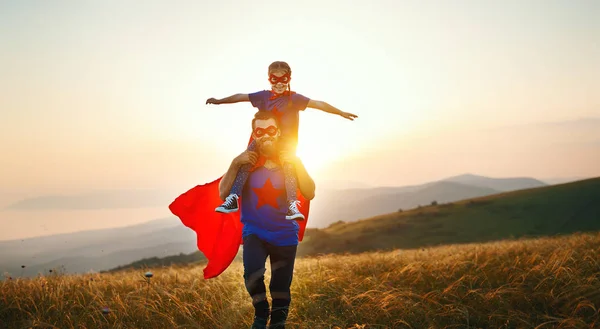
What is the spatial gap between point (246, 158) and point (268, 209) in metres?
0.62

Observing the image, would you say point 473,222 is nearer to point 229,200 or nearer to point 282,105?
point 282,105

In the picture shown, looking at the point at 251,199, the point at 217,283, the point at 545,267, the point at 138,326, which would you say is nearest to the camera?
the point at 251,199

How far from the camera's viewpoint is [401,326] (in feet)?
17.2

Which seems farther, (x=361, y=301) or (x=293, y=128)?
(x=361, y=301)

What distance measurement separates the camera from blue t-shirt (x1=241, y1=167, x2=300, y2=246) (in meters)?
5.08

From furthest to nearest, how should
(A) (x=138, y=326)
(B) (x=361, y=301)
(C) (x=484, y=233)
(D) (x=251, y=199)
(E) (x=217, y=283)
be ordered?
(C) (x=484, y=233), (E) (x=217, y=283), (B) (x=361, y=301), (A) (x=138, y=326), (D) (x=251, y=199)

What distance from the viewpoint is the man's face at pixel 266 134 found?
5.12 metres

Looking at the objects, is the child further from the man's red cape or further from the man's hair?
the man's red cape

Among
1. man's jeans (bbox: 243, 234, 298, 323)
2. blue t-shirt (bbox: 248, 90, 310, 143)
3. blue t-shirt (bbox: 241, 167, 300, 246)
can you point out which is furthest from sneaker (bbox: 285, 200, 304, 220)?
blue t-shirt (bbox: 248, 90, 310, 143)

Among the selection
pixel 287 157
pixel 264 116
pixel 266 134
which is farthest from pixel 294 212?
pixel 264 116

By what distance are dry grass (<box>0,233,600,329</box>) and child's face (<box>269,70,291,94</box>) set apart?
2752 millimetres

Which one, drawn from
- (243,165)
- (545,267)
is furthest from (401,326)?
(545,267)

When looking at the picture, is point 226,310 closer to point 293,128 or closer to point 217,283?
point 217,283

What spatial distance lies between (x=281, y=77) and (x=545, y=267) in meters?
4.89
